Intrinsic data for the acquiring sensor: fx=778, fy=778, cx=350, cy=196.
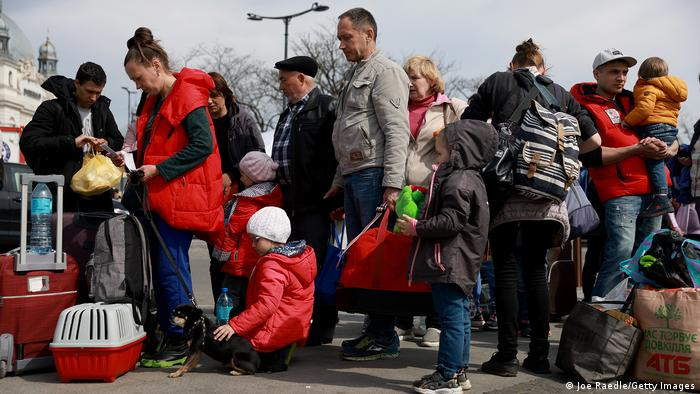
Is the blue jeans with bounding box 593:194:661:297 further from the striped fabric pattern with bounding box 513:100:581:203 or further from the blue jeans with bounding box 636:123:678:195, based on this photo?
the striped fabric pattern with bounding box 513:100:581:203

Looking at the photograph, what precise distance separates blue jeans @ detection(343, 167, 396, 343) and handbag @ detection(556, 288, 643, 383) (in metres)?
1.18

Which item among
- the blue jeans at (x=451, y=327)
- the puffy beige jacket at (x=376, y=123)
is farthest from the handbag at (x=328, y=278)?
the blue jeans at (x=451, y=327)

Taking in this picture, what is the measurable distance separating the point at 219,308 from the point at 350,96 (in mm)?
1624

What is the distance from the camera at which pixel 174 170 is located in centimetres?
482

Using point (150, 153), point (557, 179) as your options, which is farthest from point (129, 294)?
point (557, 179)

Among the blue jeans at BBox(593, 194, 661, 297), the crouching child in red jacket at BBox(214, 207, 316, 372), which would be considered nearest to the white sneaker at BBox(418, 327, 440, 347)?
the crouching child in red jacket at BBox(214, 207, 316, 372)

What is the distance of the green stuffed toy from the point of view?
4.30m

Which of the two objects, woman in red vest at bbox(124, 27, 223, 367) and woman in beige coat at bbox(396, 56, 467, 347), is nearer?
woman in red vest at bbox(124, 27, 223, 367)

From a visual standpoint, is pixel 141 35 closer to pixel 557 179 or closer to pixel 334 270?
pixel 334 270

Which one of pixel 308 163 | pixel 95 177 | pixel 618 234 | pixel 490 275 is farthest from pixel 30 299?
pixel 618 234

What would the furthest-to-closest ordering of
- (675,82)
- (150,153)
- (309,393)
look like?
(675,82) < (150,153) < (309,393)

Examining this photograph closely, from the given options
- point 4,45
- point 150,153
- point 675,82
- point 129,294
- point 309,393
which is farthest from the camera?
point 4,45

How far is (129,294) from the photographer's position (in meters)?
4.68

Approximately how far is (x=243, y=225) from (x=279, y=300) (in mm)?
1089
